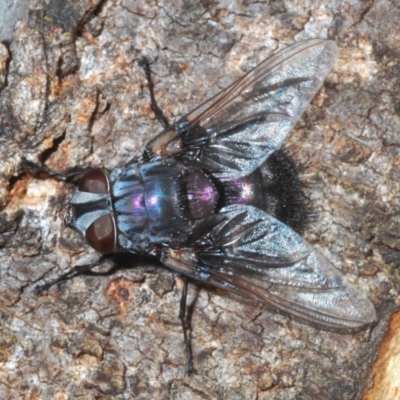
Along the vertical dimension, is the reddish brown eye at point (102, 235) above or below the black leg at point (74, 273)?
above

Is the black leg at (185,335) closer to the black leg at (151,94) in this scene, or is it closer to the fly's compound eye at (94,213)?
the fly's compound eye at (94,213)

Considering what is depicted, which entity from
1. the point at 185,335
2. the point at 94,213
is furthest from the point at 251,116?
the point at 185,335

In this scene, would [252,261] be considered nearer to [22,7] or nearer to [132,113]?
[132,113]

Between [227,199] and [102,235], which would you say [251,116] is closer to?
[227,199]

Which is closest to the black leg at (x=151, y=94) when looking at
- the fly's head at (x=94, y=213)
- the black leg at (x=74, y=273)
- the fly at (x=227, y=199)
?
the fly at (x=227, y=199)

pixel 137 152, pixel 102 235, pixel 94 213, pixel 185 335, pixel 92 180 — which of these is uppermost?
pixel 137 152

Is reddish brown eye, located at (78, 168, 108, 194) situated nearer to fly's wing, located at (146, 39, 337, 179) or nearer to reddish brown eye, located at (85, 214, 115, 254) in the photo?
reddish brown eye, located at (85, 214, 115, 254)

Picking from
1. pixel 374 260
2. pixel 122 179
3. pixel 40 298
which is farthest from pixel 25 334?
pixel 374 260
